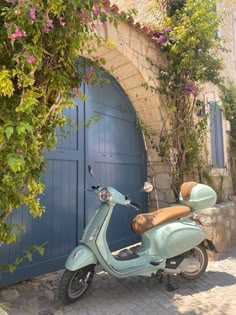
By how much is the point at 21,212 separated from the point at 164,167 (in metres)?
2.56

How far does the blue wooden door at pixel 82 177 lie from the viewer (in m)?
3.19

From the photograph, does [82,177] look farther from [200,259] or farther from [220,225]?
[220,225]

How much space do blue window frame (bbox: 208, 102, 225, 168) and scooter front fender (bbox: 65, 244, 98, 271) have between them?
12.9 ft

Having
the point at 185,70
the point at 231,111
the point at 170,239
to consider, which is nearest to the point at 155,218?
the point at 170,239

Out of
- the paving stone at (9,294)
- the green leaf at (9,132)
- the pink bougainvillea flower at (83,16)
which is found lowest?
the paving stone at (9,294)

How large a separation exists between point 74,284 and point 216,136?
466 centimetres

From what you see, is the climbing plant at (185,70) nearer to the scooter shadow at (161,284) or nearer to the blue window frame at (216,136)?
the blue window frame at (216,136)

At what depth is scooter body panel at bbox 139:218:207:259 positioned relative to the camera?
3.07 m

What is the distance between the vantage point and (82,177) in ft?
12.3

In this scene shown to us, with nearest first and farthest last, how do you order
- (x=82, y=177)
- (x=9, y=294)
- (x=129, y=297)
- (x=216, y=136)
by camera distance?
(x=9, y=294)
(x=129, y=297)
(x=82, y=177)
(x=216, y=136)

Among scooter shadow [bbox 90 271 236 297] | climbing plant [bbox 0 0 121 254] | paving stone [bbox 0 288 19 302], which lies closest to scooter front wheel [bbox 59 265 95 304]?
scooter shadow [bbox 90 271 236 297]

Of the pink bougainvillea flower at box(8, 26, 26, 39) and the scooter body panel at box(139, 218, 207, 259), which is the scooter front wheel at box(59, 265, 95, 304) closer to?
the scooter body panel at box(139, 218, 207, 259)

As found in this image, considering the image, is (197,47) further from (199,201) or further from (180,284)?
Result: (180,284)

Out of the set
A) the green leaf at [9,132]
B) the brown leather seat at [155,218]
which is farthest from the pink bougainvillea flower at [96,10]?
the brown leather seat at [155,218]
